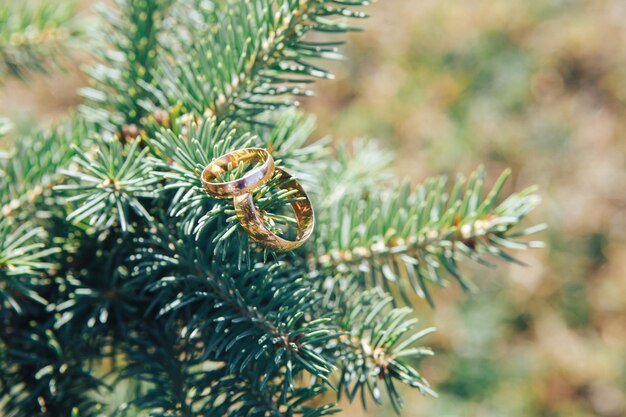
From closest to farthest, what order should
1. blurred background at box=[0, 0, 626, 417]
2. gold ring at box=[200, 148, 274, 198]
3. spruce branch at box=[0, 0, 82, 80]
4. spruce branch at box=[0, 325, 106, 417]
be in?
gold ring at box=[200, 148, 274, 198] → spruce branch at box=[0, 325, 106, 417] → spruce branch at box=[0, 0, 82, 80] → blurred background at box=[0, 0, 626, 417]

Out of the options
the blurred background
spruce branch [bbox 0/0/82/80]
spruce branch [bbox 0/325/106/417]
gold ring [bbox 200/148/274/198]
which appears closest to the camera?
gold ring [bbox 200/148/274/198]

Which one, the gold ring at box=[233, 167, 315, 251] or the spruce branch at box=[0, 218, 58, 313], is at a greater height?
the gold ring at box=[233, 167, 315, 251]

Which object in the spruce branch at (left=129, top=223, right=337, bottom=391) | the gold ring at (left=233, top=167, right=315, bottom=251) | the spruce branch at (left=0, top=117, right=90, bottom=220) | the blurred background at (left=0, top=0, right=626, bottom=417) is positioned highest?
the gold ring at (left=233, top=167, right=315, bottom=251)

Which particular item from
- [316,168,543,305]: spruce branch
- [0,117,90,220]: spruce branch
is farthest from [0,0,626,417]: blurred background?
[0,117,90,220]: spruce branch

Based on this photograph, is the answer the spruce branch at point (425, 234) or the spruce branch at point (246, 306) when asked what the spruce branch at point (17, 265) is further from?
the spruce branch at point (425, 234)

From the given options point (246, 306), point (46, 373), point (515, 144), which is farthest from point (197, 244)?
point (515, 144)

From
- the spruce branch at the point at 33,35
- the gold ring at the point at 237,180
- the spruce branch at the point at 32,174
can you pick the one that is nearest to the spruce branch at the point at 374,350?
the gold ring at the point at 237,180

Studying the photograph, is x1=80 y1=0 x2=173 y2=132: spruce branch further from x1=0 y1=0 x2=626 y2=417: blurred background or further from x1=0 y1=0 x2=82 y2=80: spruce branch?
x1=0 y1=0 x2=626 y2=417: blurred background
